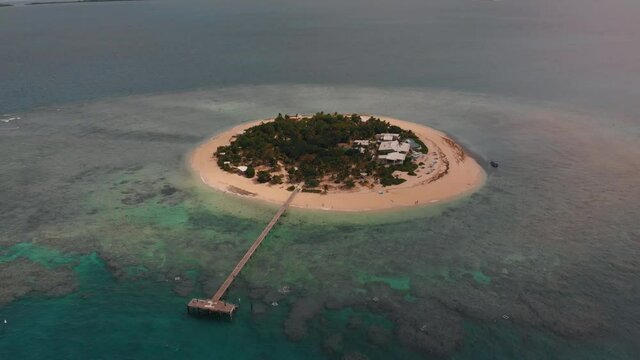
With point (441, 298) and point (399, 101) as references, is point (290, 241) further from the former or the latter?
point (399, 101)

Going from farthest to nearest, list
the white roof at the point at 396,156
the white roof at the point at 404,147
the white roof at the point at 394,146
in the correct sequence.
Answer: the white roof at the point at 394,146
the white roof at the point at 404,147
the white roof at the point at 396,156

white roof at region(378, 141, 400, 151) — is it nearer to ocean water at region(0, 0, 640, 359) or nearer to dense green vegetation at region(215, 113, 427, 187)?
dense green vegetation at region(215, 113, 427, 187)

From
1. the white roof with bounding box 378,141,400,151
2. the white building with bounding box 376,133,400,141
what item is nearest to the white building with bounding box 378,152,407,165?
the white roof with bounding box 378,141,400,151

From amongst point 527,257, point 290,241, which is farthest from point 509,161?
A: point 290,241

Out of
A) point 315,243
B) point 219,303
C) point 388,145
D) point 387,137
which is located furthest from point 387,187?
point 219,303

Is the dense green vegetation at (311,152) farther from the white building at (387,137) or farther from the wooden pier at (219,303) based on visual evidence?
the wooden pier at (219,303)

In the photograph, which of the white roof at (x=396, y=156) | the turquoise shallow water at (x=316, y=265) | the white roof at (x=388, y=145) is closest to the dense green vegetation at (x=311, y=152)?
the white roof at (x=396, y=156)
